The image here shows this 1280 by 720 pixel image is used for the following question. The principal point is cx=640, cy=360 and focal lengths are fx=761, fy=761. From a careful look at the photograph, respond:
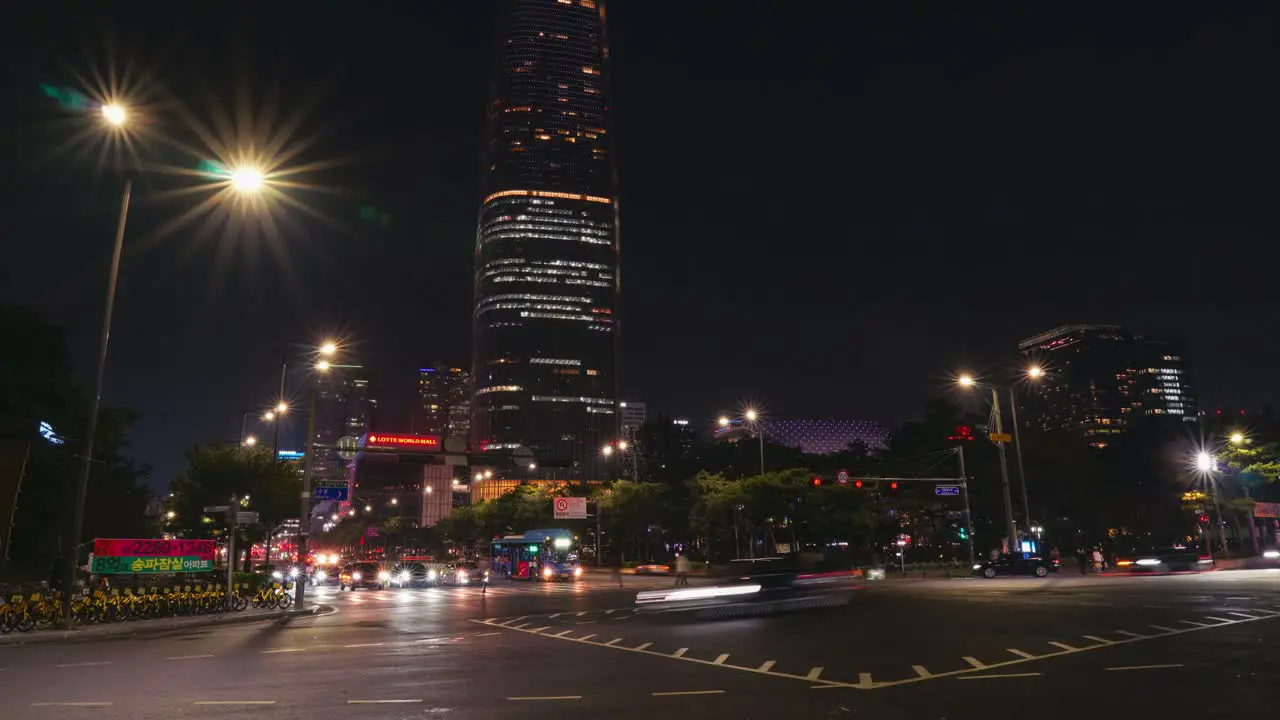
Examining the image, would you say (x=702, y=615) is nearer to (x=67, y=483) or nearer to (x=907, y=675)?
(x=907, y=675)

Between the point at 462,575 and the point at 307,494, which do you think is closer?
the point at 307,494

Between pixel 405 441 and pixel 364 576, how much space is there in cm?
1145

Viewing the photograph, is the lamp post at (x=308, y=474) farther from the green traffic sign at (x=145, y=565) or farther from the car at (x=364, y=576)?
the car at (x=364, y=576)

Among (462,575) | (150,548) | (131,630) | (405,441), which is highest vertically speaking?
(405,441)

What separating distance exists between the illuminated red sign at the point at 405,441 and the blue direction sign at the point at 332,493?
34.3 feet

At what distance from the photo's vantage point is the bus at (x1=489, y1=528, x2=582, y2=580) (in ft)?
186

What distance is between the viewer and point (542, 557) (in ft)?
196

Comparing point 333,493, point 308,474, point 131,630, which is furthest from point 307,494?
point 131,630

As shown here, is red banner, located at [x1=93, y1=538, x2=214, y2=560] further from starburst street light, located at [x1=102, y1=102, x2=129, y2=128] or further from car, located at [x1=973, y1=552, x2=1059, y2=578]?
car, located at [x1=973, y1=552, x2=1059, y2=578]

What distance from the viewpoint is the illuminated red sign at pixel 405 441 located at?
44344mm

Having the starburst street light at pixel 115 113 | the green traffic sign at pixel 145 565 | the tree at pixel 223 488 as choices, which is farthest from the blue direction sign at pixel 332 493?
the starburst street light at pixel 115 113

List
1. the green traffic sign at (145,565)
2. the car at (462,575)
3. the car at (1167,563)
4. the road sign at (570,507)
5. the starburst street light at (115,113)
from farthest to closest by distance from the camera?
1. the road sign at (570,507)
2. the car at (462,575)
3. the car at (1167,563)
4. the green traffic sign at (145,565)
5. the starburst street light at (115,113)

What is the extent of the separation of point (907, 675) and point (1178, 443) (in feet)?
312

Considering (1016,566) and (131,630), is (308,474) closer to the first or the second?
(131,630)
